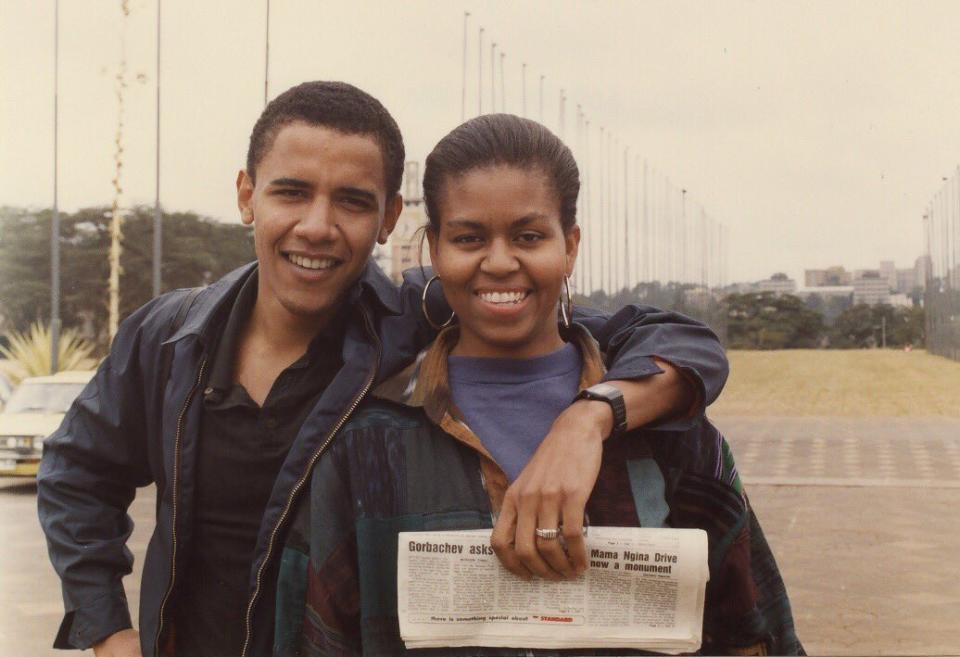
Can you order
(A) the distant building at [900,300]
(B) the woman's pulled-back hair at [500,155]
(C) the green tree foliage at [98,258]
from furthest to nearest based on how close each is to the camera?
(A) the distant building at [900,300] → (C) the green tree foliage at [98,258] → (B) the woman's pulled-back hair at [500,155]

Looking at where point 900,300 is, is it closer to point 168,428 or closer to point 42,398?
point 42,398

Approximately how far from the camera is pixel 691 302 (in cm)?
5750

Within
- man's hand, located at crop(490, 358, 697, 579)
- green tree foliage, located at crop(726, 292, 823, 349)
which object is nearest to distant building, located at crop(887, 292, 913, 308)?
green tree foliage, located at crop(726, 292, 823, 349)

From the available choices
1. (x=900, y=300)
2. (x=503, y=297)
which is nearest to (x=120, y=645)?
(x=503, y=297)

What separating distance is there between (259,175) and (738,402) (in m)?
26.5

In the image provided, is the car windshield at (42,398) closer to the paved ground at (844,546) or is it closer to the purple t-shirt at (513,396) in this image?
the paved ground at (844,546)

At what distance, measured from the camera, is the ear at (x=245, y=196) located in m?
2.24

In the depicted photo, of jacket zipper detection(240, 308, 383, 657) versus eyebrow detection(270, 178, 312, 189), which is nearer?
jacket zipper detection(240, 308, 383, 657)

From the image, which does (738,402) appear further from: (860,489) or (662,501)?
(662,501)

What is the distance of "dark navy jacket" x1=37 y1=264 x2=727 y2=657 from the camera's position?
1897 millimetres

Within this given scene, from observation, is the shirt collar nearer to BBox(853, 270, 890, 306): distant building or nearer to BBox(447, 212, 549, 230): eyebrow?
BBox(447, 212, 549, 230): eyebrow

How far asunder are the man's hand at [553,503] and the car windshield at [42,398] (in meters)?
11.2

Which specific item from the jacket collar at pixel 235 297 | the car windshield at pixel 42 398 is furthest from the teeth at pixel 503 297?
the car windshield at pixel 42 398

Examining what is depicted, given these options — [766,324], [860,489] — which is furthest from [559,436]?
[766,324]
